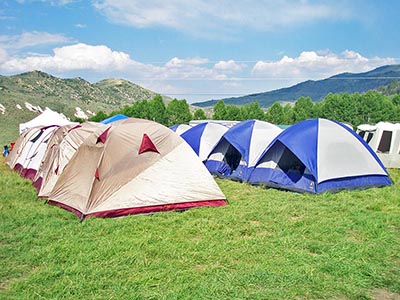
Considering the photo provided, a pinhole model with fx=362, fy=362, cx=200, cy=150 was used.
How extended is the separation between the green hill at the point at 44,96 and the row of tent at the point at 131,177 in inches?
967

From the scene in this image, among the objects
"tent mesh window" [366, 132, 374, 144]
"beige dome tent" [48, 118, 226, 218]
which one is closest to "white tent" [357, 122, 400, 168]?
"tent mesh window" [366, 132, 374, 144]

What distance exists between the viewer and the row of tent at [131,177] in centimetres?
689

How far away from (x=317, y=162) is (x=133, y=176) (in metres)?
4.60

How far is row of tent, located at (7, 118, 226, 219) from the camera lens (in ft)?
22.6

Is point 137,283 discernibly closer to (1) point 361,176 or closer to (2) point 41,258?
(2) point 41,258

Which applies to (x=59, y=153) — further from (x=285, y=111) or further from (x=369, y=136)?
(x=285, y=111)

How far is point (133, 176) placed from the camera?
7.17 metres

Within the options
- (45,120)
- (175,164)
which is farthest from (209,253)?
(45,120)

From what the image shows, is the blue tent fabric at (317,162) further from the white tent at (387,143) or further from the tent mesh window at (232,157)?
the white tent at (387,143)

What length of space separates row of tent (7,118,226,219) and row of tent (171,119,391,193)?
258 cm

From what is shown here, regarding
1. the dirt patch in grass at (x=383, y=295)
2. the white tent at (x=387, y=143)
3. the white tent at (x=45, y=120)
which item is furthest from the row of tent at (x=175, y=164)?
the white tent at (x=45, y=120)

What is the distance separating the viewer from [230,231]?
5.93 meters

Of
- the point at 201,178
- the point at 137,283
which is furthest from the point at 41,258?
the point at 201,178

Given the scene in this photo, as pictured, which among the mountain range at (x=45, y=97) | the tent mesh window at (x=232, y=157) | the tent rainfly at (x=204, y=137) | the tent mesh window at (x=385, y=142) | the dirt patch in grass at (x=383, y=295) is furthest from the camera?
the mountain range at (x=45, y=97)
